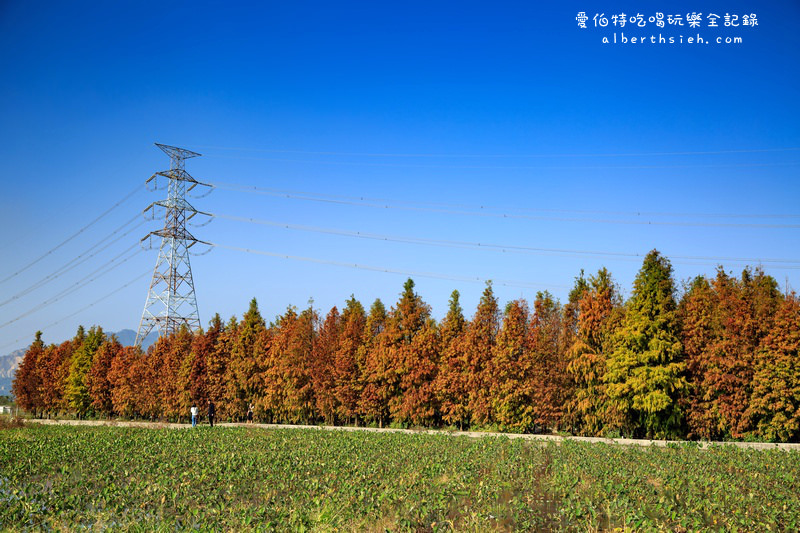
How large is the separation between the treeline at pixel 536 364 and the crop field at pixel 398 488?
1015 centimetres

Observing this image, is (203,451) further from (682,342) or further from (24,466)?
(682,342)

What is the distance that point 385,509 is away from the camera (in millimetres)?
13031

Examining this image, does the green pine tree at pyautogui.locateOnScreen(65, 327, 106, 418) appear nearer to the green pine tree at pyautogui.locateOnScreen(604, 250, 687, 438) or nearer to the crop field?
the crop field

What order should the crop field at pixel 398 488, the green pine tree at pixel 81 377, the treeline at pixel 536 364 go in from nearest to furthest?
1. the crop field at pixel 398 488
2. the treeline at pixel 536 364
3. the green pine tree at pixel 81 377

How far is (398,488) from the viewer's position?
1422 centimetres

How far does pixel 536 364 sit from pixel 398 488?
22.6 metres

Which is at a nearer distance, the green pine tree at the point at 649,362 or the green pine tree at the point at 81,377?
the green pine tree at the point at 649,362

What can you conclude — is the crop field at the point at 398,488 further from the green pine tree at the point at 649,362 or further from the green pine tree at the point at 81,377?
the green pine tree at the point at 81,377

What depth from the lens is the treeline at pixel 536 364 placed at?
Answer: 30.9 m

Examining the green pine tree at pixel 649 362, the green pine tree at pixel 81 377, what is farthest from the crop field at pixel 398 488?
the green pine tree at pixel 81 377

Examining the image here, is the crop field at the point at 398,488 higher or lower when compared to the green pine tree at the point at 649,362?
lower

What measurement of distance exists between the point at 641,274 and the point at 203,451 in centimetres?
2500

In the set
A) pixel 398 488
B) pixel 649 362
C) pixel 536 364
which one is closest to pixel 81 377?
pixel 536 364

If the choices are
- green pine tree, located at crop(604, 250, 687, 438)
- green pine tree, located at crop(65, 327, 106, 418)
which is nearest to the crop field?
green pine tree, located at crop(604, 250, 687, 438)
